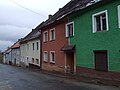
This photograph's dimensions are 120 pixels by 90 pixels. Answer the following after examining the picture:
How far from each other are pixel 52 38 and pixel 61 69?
15.7 feet

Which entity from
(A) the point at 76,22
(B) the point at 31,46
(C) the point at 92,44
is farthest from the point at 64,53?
(B) the point at 31,46

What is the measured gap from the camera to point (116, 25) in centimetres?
1444

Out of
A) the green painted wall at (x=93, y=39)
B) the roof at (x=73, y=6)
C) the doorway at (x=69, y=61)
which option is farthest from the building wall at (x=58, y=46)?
the green painted wall at (x=93, y=39)

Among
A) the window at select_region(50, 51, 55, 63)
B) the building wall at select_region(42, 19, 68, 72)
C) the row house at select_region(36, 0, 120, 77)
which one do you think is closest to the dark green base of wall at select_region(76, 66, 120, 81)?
the row house at select_region(36, 0, 120, 77)

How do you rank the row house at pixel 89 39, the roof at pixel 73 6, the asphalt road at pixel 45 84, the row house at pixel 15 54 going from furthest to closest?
the row house at pixel 15 54 < the roof at pixel 73 6 < the row house at pixel 89 39 < the asphalt road at pixel 45 84

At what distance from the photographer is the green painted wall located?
1449cm

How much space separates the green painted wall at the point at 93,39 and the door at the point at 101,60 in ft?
1.22

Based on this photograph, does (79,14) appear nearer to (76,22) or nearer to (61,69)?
(76,22)

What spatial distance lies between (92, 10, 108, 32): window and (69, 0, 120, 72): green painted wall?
295 mm

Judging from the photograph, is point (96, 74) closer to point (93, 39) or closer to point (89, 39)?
point (93, 39)

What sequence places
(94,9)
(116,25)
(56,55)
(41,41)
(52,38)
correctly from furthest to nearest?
(41,41)
(52,38)
(56,55)
(94,9)
(116,25)

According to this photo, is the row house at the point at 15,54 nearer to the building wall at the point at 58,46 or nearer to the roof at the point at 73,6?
the building wall at the point at 58,46

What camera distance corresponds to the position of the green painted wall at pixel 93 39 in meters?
14.5

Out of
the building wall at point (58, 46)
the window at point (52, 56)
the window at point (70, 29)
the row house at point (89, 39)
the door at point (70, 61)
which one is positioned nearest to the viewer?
the row house at point (89, 39)
